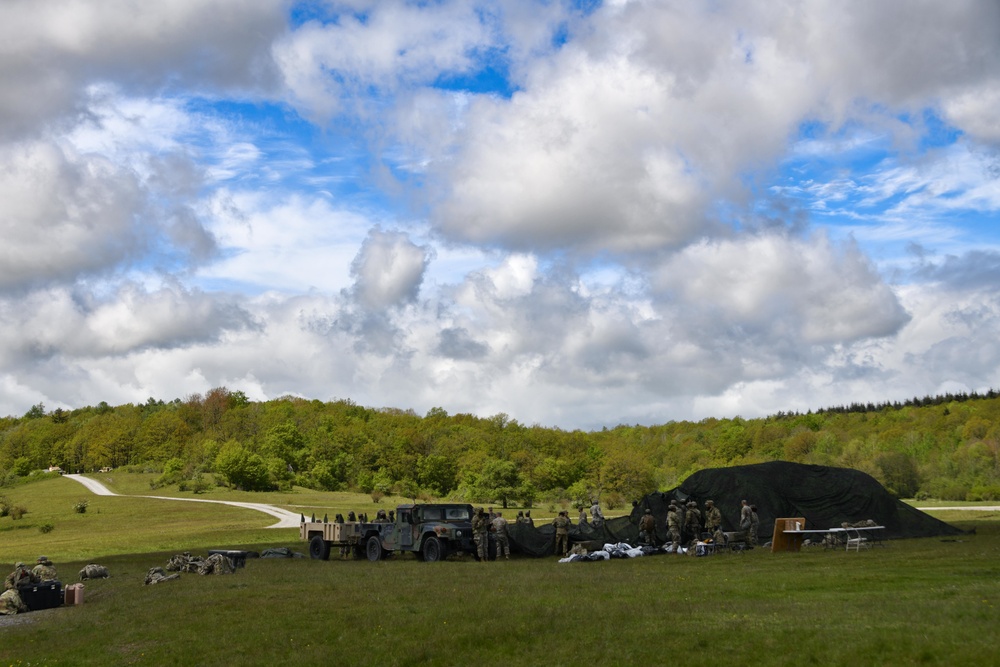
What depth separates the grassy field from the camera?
1309 centimetres

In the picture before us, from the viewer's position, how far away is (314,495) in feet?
324

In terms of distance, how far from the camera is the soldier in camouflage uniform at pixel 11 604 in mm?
20578

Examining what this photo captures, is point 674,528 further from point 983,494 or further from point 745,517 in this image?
point 983,494

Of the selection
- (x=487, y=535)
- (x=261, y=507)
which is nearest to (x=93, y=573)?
(x=487, y=535)

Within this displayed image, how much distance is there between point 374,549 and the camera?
32.7 m

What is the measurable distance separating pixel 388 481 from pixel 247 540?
65663mm

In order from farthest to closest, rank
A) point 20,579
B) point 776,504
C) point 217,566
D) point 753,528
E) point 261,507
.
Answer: point 261,507 < point 776,504 < point 753,528 < point 217,566 < point 20,579

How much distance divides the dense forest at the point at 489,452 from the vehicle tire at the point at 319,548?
30984 mm

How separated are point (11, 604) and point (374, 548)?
13.9 metres

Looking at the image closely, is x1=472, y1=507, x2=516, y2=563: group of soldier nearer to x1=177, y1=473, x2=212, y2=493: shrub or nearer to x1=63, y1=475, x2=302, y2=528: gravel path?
x1=63, y1=475, x2=302, y2=528: gravel path

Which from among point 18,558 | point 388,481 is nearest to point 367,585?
point 18,558

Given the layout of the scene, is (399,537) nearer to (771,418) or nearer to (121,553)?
(121,553)

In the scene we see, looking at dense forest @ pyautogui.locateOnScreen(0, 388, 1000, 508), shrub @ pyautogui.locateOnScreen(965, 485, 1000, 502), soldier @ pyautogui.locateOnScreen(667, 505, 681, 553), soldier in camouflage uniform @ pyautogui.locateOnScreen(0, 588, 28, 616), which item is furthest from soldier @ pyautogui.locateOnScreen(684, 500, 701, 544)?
shrub @ pyautogui.locateOnScreen(965, 485, 1000, 502)

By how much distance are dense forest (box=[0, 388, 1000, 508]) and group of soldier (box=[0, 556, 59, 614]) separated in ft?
141
